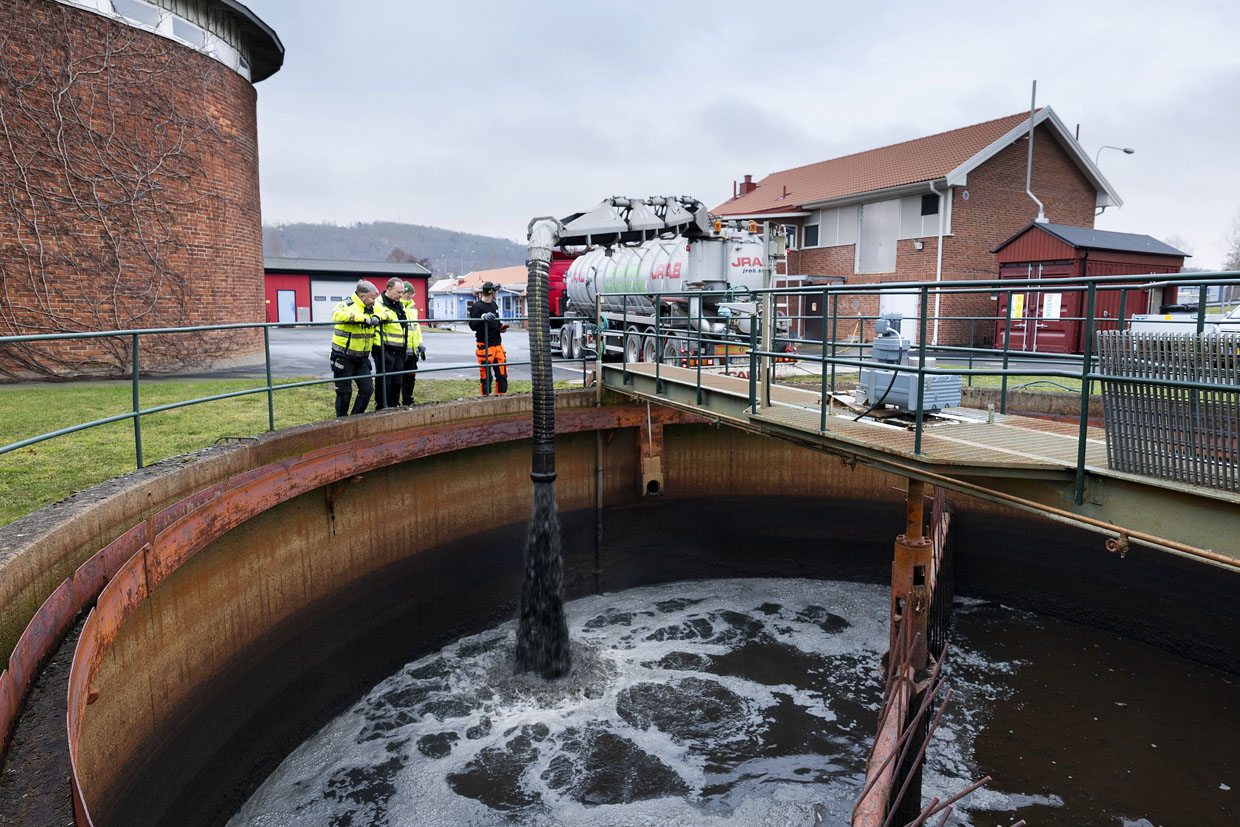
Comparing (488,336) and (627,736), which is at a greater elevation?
(488,336)

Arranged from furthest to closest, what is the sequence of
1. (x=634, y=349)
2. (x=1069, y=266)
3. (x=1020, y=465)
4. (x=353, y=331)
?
(x=1069, y=266) → (x=634, y=349) → (x=353, y=331) → (x=1020, y=465)

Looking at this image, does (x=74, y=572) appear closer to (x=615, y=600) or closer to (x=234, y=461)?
(x=234, y=461)

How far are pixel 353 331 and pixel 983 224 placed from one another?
70.0ft

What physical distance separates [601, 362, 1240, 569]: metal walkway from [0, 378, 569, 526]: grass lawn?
17.1ft

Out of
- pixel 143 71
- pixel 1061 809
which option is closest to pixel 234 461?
pixel 1061 809

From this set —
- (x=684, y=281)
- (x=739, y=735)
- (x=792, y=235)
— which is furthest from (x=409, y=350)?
(x=792, y=235)

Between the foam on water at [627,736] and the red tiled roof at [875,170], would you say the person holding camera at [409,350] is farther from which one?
the red tiled roof at [875,170]

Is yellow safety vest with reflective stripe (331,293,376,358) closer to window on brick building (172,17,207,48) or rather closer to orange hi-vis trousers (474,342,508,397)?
orange hi-vis trousers (474,342,508,397)

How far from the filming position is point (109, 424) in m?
9.15

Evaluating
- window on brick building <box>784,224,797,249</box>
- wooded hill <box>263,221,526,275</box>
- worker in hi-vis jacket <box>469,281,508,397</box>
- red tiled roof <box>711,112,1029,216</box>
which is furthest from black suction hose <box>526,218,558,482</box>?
wooded hill <box>263,221,526,275</box>

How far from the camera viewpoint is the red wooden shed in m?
18.5

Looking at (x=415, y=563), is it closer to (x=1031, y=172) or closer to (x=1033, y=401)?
(x=1033, y=401)

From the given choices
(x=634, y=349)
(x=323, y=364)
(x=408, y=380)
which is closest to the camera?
(x=408, y=380)

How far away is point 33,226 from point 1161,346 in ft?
52.7
